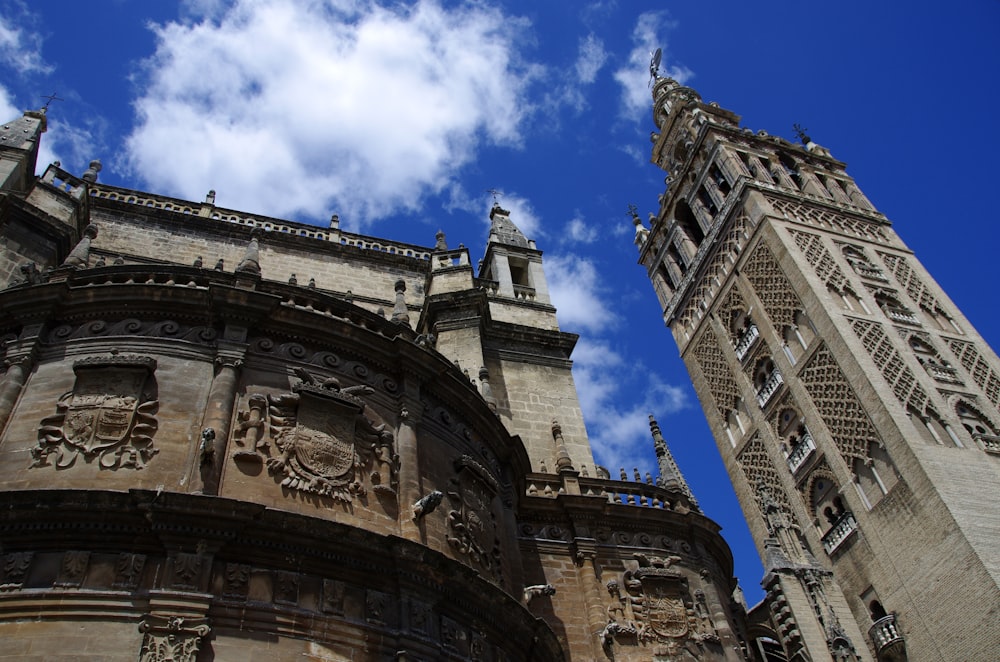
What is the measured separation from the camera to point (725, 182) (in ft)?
114

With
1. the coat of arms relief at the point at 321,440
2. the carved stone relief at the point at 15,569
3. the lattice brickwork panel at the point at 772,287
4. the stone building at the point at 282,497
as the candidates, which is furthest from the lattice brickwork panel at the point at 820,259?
the carved stone relief at the point at 15,569

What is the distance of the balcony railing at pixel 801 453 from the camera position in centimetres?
2542

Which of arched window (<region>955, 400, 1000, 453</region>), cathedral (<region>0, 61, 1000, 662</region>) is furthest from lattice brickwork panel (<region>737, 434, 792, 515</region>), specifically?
arched window (<region>955, 400, 1000, 453</region>)

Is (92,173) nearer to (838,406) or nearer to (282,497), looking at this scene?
(282,497)

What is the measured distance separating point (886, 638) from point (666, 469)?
30.0ft

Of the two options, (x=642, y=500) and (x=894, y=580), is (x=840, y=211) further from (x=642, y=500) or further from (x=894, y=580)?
(x=642, y=500)

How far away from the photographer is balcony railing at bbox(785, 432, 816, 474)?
2542 centimetres

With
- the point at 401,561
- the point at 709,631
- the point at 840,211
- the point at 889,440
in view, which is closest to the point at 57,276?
the point at 401,561

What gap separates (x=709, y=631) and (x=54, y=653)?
955 cm

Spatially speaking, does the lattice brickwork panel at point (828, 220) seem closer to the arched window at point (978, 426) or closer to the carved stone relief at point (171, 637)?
the arched window at point (978, 426)

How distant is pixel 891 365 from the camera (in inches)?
914

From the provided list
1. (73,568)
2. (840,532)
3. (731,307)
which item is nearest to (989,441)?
(840,532)

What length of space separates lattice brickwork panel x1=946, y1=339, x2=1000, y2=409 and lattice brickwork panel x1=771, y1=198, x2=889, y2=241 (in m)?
6.57

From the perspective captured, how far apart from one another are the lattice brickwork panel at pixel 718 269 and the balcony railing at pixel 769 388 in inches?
210
